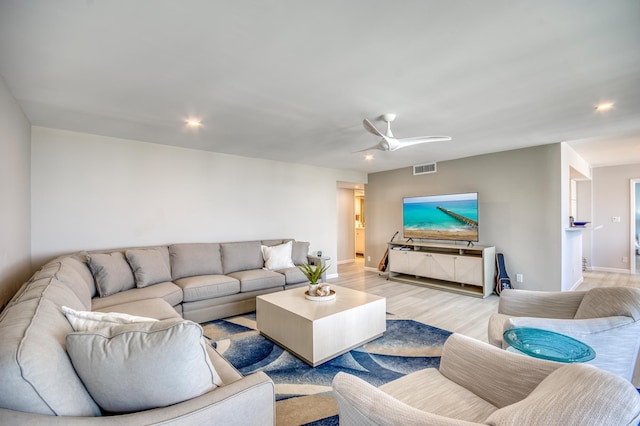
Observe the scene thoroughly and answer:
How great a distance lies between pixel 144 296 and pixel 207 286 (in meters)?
0.67

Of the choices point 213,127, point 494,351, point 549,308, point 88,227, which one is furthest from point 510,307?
point 88,227

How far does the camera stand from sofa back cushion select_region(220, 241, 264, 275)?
159 inches

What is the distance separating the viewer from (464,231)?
4918 mm

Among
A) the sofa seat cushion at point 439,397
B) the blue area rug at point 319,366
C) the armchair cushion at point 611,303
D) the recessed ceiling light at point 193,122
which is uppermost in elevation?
the recessed ceiling light at point 193,122

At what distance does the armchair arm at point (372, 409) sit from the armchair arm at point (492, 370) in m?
0.59

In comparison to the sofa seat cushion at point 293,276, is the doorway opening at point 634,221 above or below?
above

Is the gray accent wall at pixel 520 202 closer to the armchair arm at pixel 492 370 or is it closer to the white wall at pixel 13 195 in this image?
the armchair arm at pixel 492 370

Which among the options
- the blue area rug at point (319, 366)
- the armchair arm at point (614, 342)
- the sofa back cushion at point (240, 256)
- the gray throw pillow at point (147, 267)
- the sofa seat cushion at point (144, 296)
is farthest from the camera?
the sofa back cushion at point (240, 256)

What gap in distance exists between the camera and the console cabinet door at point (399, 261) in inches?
217

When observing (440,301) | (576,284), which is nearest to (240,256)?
(440,301)

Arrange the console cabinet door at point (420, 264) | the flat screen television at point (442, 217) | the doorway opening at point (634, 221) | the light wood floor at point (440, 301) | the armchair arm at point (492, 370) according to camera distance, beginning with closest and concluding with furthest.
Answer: the armchair arm at point (492, 370), the light wood floor at point (440, 301), the flat screen television at point (442, 217), the console cabinet door at point (420, 264), the doorway opening at point (634, 221)

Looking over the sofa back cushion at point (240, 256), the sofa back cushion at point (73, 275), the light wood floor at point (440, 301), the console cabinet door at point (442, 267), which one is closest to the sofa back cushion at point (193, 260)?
the sofa back cushion at point (240, 256)

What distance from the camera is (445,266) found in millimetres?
4949

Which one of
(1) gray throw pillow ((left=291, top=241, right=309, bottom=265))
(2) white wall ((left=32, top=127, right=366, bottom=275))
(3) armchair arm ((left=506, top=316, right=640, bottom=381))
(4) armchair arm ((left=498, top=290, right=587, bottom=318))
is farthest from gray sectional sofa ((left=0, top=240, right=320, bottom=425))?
(1) gray throw pillow ((left=291, top=241, right=309, bottom=265))
